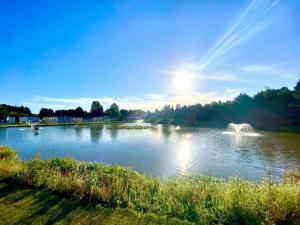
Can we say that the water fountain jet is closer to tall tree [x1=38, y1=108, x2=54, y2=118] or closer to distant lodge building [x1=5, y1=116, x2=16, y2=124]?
distant lodge building [x1=5, y1=116, x2=16, y2=124]

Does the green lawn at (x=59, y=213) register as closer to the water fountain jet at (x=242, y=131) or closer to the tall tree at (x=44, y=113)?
the water fountain jet at (x=242, y=131)

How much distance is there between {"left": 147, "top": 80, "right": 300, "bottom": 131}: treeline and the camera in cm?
6931

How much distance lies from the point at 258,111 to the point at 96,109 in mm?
107473

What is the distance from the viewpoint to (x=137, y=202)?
→ 7562 mm

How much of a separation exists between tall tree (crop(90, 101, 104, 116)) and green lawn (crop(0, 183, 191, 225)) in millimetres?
156113

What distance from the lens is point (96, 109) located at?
532 ft

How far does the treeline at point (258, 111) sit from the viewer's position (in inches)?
2729

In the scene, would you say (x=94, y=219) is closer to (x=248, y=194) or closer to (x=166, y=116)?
(x=248, y=194)

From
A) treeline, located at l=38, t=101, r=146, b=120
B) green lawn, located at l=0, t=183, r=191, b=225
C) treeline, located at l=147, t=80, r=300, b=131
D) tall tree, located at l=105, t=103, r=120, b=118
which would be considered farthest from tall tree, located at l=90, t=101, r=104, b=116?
green lawn, located at l=0, t=183, r=191, b=225

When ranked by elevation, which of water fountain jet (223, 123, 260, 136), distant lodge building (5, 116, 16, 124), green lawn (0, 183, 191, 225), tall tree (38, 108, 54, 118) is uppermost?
tall tree (38, 108, 54, 118)

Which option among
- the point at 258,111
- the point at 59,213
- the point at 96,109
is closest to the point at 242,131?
the point at 258,111

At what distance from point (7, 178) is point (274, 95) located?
3202 inches

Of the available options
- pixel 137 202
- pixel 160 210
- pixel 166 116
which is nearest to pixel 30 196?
pixel 137 202

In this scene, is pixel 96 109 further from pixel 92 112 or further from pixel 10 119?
pixel 10 119
